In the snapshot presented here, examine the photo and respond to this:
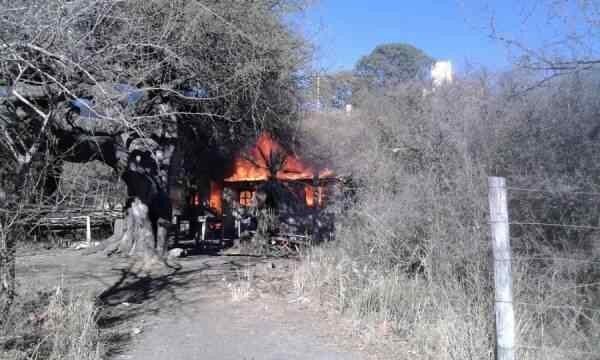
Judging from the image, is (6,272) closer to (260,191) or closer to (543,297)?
(543,297)

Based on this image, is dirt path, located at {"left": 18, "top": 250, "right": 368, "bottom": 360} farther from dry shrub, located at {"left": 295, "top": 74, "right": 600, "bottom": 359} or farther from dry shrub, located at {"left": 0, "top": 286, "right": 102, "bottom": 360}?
dry shrub, located at {"left": 295, "top": 74, "right": 600, "bottom": 359}

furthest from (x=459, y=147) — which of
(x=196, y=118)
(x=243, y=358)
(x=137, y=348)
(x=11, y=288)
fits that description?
(x=196, y=118)

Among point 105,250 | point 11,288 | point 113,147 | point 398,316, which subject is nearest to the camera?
point 11,288

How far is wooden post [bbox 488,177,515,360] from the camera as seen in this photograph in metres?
4.08

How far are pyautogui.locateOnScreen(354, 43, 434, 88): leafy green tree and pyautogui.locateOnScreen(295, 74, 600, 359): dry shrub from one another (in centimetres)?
1128

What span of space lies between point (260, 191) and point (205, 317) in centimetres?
1254

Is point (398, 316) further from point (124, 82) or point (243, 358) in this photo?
point (124, 82)

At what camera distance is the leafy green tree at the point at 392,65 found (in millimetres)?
20903

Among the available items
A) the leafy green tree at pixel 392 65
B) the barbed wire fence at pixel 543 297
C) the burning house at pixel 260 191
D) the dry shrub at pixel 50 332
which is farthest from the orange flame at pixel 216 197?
the barbed wire fence at pixel 543 297

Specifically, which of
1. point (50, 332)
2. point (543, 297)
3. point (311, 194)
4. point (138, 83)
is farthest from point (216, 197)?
point (543, 297)

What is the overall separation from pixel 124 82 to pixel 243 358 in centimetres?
599

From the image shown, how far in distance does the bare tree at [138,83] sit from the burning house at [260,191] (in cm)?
468

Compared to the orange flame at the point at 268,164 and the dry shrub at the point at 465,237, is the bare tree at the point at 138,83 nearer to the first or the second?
the dry shrub at the point at 465,237

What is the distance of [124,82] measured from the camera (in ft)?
30.9
